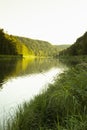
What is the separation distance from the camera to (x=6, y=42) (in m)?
82.6

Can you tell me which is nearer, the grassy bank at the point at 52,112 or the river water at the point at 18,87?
Result: the grassy bank at the point at 52,112

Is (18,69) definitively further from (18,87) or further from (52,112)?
(52,112)

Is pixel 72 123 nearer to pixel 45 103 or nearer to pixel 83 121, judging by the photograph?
pixel 83 121

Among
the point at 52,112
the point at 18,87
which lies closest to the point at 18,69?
the point at 18,87

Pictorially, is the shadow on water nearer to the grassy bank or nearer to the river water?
the river water

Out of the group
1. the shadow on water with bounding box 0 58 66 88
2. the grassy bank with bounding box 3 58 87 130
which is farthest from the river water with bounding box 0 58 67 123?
the grassy bank with bounding box 3 58 87 130

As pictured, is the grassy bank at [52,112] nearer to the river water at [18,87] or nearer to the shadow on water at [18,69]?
the river water at [18,87]

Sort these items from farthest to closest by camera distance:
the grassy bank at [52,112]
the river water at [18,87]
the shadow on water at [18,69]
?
1. the shadow on water at [18,69]
2. the river water at [18,87]
3. the grassy bank at [52,112]

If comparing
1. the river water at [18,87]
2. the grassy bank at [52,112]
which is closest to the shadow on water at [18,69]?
the river water at [18,87]

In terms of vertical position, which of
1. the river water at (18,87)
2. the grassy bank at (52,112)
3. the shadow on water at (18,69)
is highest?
the grassy bank at (52,112)

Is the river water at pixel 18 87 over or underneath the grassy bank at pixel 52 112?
underneath

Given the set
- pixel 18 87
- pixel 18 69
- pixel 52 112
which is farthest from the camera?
pixel 18 69

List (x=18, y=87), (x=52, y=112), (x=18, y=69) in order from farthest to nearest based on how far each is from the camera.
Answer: (x=18, y=69) → (x=18, y=87) → (x=52, y=112)

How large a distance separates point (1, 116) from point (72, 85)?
2.48 m
